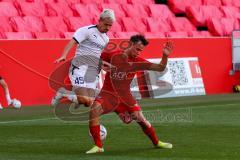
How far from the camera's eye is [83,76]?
12789 mm

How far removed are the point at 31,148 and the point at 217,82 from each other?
48.6 ft

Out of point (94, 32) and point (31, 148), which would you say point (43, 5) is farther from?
point (31, 148)

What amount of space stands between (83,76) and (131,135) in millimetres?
1202

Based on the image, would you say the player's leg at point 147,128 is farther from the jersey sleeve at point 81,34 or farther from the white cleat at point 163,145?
the jersey sleeve at point 81,34

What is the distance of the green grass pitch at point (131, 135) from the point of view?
10258 millimetres

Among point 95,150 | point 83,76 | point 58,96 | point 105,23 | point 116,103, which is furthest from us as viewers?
point 58,96

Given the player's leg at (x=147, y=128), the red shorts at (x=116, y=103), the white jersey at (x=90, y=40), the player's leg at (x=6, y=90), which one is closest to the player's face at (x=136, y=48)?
the red shorts at (x=116, y=103)

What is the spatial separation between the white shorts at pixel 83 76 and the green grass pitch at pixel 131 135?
82cm

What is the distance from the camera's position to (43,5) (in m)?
22.6

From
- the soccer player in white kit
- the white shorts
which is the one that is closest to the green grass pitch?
the soccer player in white kit

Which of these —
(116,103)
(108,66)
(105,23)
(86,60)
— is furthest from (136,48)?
(86,60)

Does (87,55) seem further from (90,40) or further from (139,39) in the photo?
(139,39)

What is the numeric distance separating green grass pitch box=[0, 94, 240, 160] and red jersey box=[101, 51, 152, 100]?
81cm

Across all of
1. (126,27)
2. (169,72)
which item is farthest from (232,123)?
(126,27)
